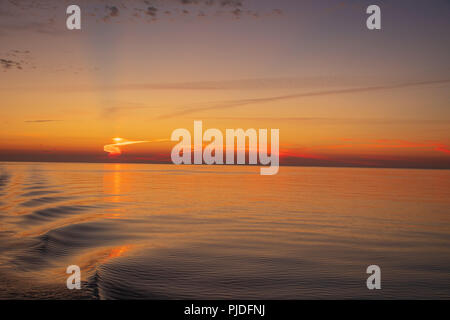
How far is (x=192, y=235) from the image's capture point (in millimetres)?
16266

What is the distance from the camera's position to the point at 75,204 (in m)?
26.8

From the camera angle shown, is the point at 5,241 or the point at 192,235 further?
the point at 192,235

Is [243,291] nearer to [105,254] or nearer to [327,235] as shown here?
[105,254]

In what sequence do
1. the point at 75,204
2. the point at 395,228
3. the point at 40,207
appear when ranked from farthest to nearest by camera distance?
the point at 75,204 → the point at 40,207 → the point at 395,228

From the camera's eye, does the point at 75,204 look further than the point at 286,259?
Yes
